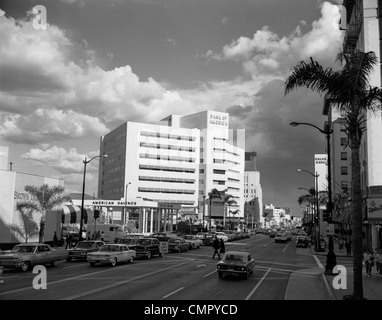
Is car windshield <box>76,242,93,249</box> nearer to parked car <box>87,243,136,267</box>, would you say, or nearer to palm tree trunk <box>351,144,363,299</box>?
parked car <box>87,243,136,267</box>

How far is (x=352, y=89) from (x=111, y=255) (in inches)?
744

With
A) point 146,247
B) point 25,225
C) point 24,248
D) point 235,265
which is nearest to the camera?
point 235,265

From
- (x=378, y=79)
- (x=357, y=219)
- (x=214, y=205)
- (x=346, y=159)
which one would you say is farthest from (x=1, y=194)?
(x=214, y=205)

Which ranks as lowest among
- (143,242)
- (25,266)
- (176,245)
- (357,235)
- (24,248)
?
(176,245)

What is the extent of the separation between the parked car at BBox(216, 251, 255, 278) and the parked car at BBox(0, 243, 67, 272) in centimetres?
1105

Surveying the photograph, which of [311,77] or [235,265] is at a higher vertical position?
[311,77]

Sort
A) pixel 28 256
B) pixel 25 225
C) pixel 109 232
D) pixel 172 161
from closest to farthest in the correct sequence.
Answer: pixel 28 256
pixel 25 225
pixel 109 232
pixel 172 161

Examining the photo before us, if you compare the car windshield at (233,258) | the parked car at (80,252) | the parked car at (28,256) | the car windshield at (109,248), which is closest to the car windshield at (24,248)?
the parked car at (28,256)

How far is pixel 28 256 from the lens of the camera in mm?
23953

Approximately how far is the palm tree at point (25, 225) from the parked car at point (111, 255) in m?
18.7

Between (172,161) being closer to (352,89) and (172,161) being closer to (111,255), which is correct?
(111,255)

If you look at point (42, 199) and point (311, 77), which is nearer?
point (311, 77)

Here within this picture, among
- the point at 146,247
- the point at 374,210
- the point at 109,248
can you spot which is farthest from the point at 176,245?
the point at 374,210
